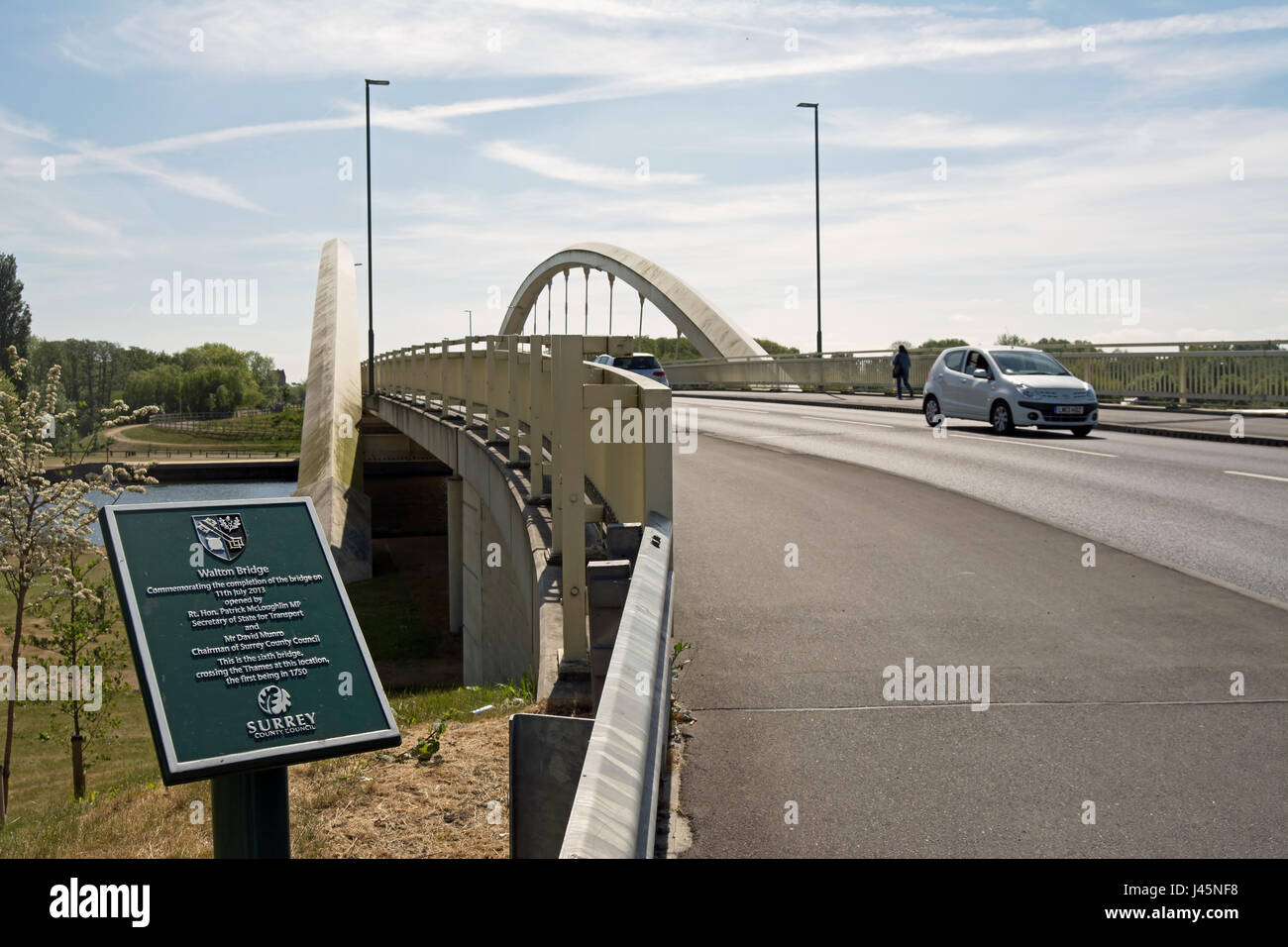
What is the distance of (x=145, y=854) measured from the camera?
5.93 metres

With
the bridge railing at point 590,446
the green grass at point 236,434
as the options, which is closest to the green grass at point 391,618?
the bridge railing at point 590,446

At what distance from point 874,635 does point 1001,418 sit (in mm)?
14540

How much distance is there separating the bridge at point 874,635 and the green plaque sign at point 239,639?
0.74 m

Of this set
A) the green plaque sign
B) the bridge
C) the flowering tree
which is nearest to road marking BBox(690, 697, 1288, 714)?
the bridge

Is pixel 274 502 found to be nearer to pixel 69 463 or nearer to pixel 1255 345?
pixel 69 463

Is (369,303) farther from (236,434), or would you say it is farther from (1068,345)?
(236,434)

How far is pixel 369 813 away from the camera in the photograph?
551 cm

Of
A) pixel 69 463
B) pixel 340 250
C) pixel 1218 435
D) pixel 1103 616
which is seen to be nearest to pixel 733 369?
pixel 340 250

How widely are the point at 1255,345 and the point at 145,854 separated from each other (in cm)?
2467

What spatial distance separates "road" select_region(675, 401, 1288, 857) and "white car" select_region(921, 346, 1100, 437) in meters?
6.48

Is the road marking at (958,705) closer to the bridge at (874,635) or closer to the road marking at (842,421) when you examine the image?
the bridge at (874,635)

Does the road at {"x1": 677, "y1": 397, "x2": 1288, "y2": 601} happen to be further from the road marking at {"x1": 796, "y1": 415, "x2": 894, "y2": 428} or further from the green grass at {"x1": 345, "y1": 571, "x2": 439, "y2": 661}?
the green grass at {"x1": 345, "y1": 571, "x2": 439, "y2": 661}

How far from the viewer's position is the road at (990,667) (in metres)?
4.25

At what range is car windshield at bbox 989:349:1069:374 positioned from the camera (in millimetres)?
20922
